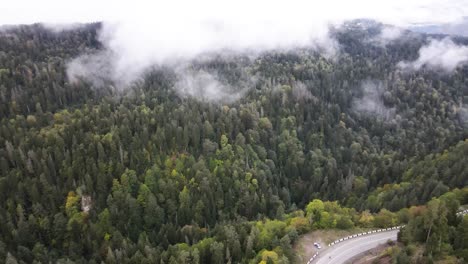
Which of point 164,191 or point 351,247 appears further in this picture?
point 164,191

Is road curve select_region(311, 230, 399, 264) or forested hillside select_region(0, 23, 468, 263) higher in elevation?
road curve select_region(311, 230, 399, 264)

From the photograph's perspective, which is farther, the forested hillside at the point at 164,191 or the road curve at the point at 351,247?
the forested hillside at the point at 164,191

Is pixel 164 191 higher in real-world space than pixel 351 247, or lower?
lower

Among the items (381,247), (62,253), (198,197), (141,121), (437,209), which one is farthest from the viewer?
(141,121)

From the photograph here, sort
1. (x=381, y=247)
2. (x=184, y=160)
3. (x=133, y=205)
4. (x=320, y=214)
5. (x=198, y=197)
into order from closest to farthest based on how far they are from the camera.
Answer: (x=381, y=247), (x=320, y=214), (x=133, y=205), (x=198, y=197), (x=184, y=160)

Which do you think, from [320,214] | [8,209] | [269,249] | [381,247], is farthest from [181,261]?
[8,209]

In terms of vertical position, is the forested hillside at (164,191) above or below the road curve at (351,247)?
below

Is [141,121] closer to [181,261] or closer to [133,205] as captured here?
[133,205]

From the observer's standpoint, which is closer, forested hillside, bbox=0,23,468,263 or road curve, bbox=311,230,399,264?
road curve, bbox=311,230,399,264
